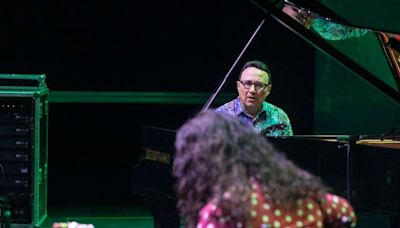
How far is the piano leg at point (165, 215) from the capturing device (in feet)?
20.9

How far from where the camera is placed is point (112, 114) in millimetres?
9469

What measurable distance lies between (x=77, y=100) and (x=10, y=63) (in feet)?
2.35

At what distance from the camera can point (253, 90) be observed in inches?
264

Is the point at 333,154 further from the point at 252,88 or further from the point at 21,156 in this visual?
the point at 21,156

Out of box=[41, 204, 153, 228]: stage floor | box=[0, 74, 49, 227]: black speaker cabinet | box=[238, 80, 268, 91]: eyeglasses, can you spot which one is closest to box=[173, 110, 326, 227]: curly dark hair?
box=[238, 80, 268, 91]: eyeglasses

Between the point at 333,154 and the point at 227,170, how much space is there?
2855 mm

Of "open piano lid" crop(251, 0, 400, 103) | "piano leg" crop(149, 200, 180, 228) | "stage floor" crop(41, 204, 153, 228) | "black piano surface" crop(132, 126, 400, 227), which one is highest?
"open piano lid" crop(251, 0, 400, 103)

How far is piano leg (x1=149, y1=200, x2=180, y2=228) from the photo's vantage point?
6359 millimetres

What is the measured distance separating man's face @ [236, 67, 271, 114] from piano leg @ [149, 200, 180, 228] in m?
0.92

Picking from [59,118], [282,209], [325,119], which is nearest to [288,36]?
[325,119]

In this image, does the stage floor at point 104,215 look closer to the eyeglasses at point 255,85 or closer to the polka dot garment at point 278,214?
the eyeglasses at point 255,85

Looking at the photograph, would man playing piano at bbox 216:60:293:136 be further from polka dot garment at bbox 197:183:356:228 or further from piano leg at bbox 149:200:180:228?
polka dot garment at bbox 197:183:356:228

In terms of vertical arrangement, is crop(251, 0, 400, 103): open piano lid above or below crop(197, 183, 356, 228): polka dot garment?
above

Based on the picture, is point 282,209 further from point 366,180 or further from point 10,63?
point 10,63
